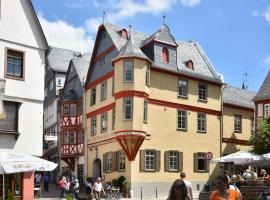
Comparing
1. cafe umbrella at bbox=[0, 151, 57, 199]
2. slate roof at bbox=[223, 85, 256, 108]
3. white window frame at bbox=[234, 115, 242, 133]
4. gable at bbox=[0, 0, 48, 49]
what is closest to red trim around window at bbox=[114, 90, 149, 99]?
slate roof at bbox=[223, 85, 256, 108]

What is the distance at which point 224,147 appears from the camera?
43.8 m

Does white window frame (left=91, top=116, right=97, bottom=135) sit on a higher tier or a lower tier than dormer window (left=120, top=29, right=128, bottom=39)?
lower

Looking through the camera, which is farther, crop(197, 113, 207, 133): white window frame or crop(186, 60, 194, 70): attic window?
crop(186, 60, 194, 70): attic window

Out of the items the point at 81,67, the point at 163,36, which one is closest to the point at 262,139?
the point at 163,36

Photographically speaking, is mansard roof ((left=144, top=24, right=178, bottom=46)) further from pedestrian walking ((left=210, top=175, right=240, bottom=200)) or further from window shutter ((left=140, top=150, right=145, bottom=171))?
pedestrian walking ((left=210, top=175, right=240, bottom=200))

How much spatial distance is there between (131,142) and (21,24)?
1319 centimetres

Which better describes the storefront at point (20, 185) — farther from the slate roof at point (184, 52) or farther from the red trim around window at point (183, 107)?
the slate roof at point (184, 52)

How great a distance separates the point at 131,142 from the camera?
36406 mm

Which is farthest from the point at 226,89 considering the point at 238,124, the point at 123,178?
the point at 123,178

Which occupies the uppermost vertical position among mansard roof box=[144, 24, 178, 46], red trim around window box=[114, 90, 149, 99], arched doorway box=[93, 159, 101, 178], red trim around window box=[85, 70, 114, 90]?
mansard roof box=[144, 24, 178, 46]

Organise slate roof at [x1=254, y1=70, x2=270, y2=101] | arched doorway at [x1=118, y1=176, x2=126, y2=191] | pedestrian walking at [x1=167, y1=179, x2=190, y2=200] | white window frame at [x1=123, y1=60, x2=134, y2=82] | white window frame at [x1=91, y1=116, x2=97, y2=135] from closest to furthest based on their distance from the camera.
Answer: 1. pedestrian walking at [x1=167, y1=179, x2=190, y2=200]
2. arched doorway at [x1=118, y1=176, x2=126, y2=191]
3. white window frame at [x1=123, y1=60, x2=134, y2=82]
4. slate roof at [x1=254, y1=70, x2=270, y2=101]
5. white window frame at [x1=91, y1=116, x2=97, y2=135]

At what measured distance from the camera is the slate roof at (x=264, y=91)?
41250mm

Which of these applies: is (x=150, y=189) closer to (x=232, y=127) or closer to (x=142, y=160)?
(x=142, y=160)

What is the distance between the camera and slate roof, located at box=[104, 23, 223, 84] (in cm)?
4053
